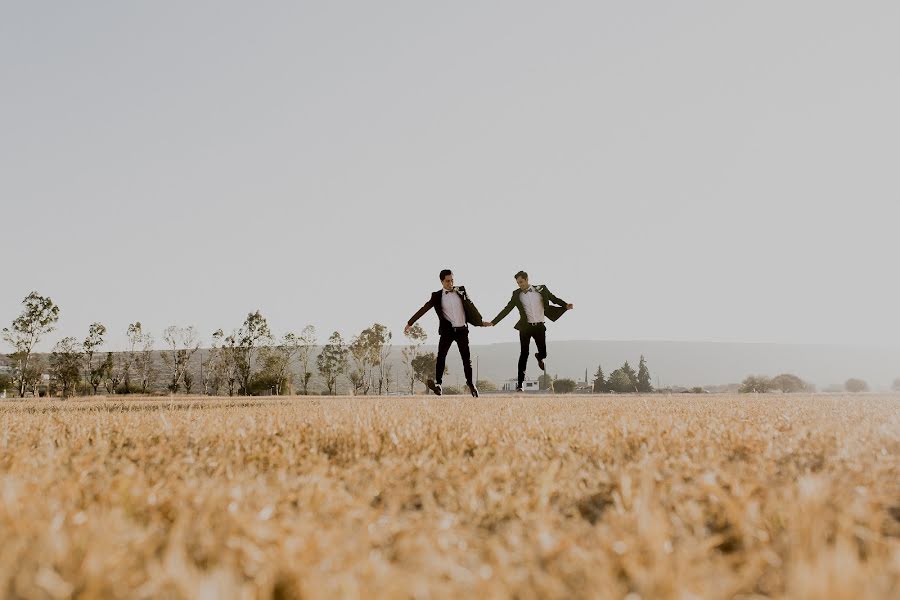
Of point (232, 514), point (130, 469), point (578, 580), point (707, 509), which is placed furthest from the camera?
point (130, 469)

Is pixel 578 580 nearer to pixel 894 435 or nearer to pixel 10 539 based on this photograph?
pixel 10 539

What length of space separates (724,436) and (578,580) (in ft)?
12.6

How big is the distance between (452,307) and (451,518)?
10.8 m

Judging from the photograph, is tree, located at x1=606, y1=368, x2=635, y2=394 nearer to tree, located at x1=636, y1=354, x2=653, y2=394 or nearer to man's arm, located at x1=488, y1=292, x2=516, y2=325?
tree, located at x1=636, y1=354, x2=653, y2=394

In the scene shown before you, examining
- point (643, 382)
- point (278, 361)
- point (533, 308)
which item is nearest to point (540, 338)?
point (533, 308)

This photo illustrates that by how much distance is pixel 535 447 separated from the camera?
4.50 metres

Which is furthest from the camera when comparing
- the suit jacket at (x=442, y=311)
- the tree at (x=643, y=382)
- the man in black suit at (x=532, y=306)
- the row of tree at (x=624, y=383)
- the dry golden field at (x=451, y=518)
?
the tree at (x=643, y=382)

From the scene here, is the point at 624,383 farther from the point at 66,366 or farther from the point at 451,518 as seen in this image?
the point at 451,518

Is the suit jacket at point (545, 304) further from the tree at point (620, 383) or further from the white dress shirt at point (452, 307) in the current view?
the tree at point (620, 383)

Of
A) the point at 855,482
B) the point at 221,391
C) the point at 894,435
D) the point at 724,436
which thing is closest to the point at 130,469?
the point at 855,482

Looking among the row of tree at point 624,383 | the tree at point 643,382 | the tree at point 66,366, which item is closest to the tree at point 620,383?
the row of tree at point 624,383

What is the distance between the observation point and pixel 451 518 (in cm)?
236

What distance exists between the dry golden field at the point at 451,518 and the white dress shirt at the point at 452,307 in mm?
8252

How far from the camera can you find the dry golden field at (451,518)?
1.60 m
